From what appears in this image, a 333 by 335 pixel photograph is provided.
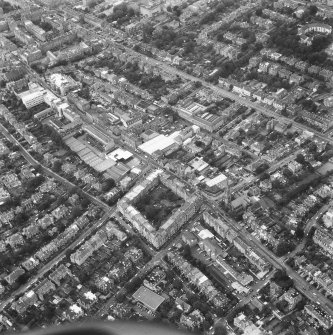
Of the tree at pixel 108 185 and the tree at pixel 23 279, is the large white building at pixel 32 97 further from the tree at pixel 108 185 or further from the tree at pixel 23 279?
the tree at pixel 23 279

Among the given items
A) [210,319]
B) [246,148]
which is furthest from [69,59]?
[210,319]

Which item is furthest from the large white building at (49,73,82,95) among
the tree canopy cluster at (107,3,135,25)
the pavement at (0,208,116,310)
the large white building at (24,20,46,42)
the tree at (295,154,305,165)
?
the tree at (295,154,305,165)

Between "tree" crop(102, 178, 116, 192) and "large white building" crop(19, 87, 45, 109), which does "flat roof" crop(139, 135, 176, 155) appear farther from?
"large white building" crop(19, 87, 45, 109)

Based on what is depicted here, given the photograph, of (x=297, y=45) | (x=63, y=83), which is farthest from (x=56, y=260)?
(x=297, y=45)

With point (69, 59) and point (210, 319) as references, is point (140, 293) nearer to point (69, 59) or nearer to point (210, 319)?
point (210, 319)

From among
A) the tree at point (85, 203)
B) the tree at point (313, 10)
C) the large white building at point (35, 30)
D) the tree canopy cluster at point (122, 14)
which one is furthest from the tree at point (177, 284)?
the tree at point (313, 10)

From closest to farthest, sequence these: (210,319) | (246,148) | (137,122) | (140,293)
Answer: (210,319), (140,293), (246,148), (137,122)

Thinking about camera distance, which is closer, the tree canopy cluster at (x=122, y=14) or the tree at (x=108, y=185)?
the tree at (x=108, y=185)
